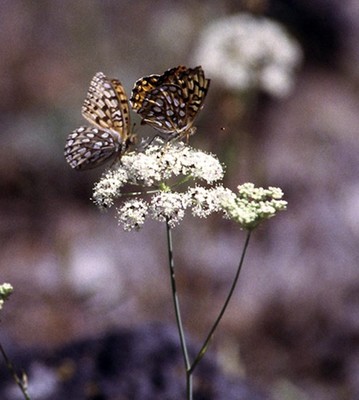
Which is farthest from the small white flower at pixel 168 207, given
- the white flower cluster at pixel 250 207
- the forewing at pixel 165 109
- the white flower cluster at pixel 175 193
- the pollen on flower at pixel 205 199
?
the forewing at pixel 165 109

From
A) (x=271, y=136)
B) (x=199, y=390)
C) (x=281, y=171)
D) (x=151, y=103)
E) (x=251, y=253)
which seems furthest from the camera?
(x=271, y=136)

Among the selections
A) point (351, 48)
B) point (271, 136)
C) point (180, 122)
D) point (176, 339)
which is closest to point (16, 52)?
point (271, 136)

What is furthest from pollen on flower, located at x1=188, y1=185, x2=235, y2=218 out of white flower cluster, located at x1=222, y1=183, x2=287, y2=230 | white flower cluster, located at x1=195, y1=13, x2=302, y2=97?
white flower cluster, located at x1=195, y1=13, x2=302, y2=97

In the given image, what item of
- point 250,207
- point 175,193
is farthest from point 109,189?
point 250,207

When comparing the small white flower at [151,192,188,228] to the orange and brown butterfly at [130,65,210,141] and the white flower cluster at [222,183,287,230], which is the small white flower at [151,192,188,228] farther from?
the orange and brown butterfly at [130,65,210,141]

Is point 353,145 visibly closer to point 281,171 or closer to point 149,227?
point 281,171

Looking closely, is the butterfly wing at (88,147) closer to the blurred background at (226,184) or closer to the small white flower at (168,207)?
the small white flower at (168,207)
